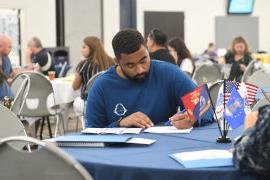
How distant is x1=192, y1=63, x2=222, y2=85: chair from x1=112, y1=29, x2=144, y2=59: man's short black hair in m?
4.22

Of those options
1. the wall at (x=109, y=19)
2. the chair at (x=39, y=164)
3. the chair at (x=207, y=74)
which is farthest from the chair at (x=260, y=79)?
the wall at (x=109, y=19)

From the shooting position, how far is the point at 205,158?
2.03m

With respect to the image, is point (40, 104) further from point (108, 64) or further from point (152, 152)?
point (152, 152)

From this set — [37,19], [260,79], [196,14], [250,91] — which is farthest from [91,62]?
[196,14]

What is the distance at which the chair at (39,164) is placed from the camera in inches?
65.9

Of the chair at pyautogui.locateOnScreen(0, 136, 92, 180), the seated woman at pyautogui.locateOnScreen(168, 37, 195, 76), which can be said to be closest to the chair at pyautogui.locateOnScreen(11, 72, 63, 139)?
the seated woman at pyautogui.locateOnScreen(168, 37, 195, 76)

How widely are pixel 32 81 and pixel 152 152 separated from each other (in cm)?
409

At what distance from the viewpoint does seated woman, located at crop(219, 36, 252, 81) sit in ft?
25.0

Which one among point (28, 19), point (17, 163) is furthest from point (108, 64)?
point (28, 19)

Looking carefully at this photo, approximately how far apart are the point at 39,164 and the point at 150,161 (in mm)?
448

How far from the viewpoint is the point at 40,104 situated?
6.18 metres

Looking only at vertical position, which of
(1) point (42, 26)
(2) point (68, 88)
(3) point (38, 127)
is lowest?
(3) point (38, 127)

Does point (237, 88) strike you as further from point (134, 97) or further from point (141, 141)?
point (134, 97)

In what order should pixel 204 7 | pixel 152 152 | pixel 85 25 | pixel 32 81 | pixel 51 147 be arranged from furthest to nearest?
1. pixel 204 7
2. pixel 85 25
3. pixel 32 81
4. pixel 152 152
5. pixel 51 147
